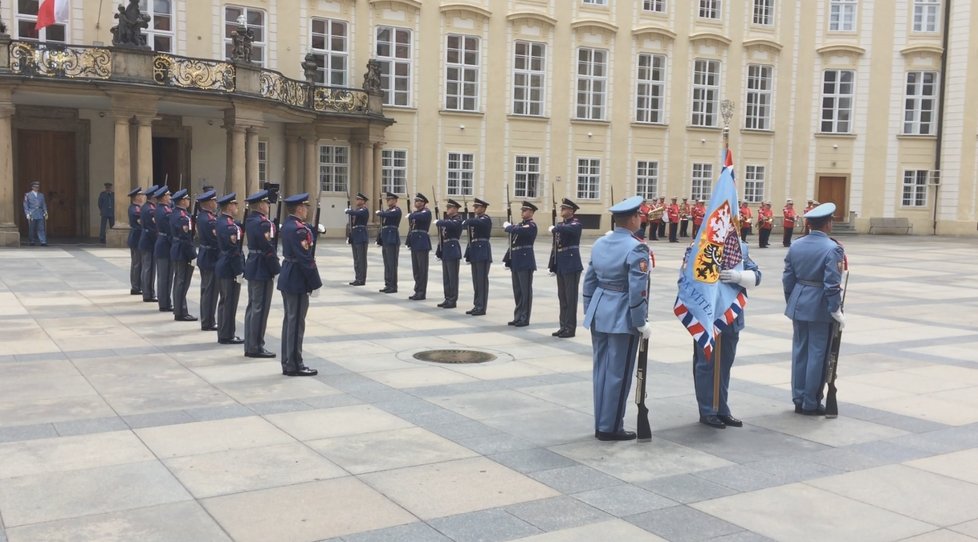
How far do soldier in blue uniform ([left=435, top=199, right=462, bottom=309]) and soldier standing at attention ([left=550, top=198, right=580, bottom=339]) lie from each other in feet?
9.20

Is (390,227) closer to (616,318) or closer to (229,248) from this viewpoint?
(229,248)

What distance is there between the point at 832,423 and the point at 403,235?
27.2m

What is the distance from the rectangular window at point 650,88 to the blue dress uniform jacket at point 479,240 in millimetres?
24837

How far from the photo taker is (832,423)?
27.1 feet

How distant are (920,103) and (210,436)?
4240 centimetres

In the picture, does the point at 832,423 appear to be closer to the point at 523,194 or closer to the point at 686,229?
the point at 523,194

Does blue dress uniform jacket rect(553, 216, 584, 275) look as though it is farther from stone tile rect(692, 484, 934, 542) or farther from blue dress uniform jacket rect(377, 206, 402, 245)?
stone tile rect(692, 484, 934, 542)

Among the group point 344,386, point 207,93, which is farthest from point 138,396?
point 207,93

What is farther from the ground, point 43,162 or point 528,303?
point 43,162

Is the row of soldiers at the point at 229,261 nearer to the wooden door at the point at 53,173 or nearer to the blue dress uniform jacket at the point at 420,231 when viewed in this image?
the blue dress uniform jacket at the point at 420,231

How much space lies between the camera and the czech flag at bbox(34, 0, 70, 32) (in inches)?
941

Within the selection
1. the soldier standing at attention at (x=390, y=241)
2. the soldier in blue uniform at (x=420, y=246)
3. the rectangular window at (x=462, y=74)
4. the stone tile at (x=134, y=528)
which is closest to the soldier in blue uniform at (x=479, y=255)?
the soldier in blue uniform at (x=420, y=246)

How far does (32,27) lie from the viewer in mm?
27484

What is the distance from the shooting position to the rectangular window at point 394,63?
3375cm
